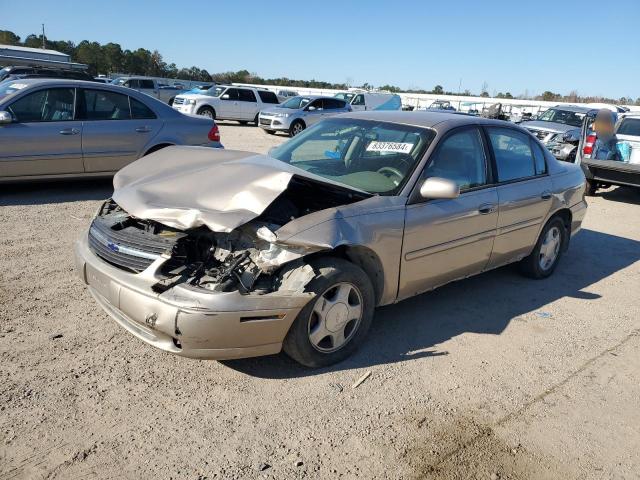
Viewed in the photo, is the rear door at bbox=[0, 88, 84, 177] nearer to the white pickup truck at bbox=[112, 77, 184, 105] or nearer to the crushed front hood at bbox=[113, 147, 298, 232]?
the crushed front hood at bbox=[113, 147, 298, 232]

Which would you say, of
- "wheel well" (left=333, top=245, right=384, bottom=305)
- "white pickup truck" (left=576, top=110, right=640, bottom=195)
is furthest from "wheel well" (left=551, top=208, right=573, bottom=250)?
"white pickup truck" (left=576, top=110, right=640, bottom=195)

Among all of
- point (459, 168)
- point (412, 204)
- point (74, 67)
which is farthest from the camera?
point (74, 67)

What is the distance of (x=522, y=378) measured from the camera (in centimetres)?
346

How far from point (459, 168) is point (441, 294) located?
4.11 feet

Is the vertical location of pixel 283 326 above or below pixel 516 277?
above

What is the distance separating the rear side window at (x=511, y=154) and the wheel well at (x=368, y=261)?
171cm

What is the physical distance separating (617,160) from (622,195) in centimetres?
164

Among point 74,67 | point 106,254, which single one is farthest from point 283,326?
point 74,67

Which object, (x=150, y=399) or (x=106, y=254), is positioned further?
(x=106, y=254)

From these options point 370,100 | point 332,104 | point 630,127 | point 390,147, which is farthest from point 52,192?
point 370,100

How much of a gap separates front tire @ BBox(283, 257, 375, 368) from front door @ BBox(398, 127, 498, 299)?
0.45 metres

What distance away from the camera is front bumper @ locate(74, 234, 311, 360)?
277cm

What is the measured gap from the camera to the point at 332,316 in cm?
325

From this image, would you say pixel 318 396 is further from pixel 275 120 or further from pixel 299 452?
pixel 275 120
